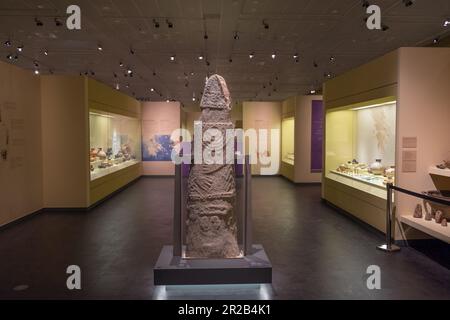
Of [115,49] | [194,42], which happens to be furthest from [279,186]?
[115,49]

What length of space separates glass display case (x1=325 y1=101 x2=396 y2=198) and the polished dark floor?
2.95ft

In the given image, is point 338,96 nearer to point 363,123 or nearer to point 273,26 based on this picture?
point 363,123

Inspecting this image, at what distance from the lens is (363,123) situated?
9164 millimetres

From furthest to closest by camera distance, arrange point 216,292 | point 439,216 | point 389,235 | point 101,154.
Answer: point 101,154, point 389,235, point 439,216, point 216,292

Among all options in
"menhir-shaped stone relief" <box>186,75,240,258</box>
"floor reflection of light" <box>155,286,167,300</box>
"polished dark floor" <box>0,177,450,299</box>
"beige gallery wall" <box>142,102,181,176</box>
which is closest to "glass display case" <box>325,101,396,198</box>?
"polished dark floor" <box>0,177,450,299</box>

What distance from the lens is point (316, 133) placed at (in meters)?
13.5

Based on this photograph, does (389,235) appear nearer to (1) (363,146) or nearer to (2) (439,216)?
(2) (439,216)

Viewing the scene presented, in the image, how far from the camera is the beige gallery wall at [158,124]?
16.1 meters

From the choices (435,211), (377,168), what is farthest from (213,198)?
(377,168)

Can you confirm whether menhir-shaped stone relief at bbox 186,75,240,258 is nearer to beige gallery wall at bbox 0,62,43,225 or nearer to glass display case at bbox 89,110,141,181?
beige gallery wall at bbox 0,62,43,225

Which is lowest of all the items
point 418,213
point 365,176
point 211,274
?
point 211,274

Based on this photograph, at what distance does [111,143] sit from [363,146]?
23.8 feet

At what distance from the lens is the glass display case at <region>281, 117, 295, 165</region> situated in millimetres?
15031
